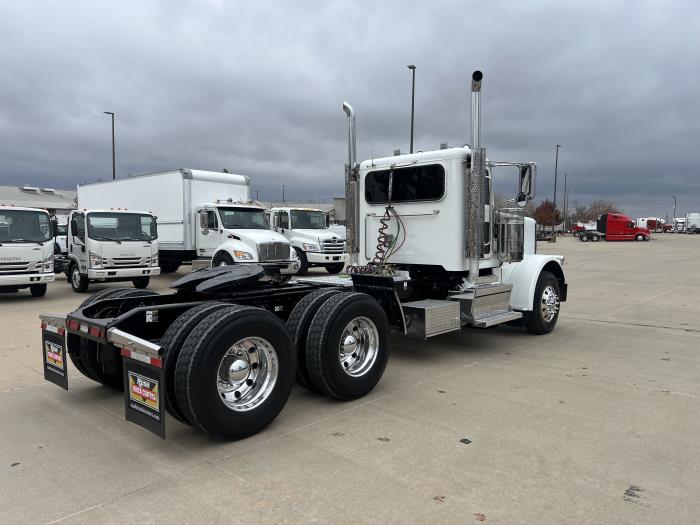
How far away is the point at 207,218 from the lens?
1522 centimetres

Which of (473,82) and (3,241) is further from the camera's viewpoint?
(3,241)

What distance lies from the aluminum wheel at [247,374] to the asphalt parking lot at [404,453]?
0.30 m

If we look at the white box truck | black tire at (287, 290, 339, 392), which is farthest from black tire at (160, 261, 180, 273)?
black tire at (287, 290, 339, 392)

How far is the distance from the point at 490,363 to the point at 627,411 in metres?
1.82

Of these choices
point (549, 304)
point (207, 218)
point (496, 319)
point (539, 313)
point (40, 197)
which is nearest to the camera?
point (496, 319)

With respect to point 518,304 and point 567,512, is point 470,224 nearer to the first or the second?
point 518,304

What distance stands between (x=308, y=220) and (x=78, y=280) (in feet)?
25.0

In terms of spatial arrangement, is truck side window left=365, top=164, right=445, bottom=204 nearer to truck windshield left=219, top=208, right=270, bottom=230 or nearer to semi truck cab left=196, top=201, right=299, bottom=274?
semi truck cab left=196, top=201, right=299, bottom=274

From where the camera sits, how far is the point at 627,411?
4.57 metres

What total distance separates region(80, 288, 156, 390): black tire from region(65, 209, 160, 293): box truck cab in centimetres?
870

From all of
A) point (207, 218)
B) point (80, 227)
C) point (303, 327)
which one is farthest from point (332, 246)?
point (303, 327)

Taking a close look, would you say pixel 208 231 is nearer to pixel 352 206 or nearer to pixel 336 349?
pixel 352 206

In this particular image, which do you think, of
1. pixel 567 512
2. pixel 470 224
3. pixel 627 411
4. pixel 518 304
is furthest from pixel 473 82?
pixel 567 512

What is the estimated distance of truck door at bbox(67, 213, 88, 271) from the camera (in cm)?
1323
